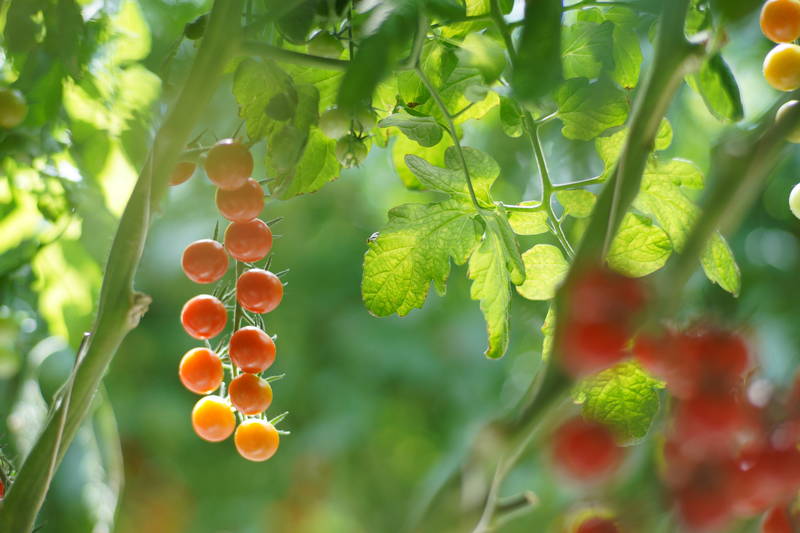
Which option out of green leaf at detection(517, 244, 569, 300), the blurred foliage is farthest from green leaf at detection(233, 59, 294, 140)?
green leaf at detection(517, 244, 569, 300)

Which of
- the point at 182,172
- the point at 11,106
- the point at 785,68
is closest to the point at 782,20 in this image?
the point at 785,68

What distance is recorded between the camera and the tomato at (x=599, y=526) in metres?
0.17

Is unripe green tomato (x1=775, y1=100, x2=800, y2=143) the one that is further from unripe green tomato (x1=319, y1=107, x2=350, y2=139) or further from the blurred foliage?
unripe green tomato (x1=319, y1=107, x2=350, y2=139)

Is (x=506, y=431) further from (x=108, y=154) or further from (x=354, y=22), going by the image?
(x=108, y=154)

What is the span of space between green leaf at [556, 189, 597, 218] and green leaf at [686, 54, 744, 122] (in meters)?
0.07

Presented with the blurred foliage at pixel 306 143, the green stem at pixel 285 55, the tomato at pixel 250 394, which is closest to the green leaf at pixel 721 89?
the blurred foliage at pixel 306 143

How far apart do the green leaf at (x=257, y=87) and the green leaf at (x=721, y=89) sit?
13 cm

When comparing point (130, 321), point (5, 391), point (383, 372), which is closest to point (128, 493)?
point (383, 372)

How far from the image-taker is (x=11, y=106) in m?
0.39

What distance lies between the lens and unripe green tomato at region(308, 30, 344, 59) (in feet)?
0.90

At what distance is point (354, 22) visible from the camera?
255 millimetres

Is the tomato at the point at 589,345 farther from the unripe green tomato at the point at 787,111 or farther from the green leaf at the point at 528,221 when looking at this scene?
the green leaf at the point at 528,221

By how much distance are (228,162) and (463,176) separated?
3.2 inches

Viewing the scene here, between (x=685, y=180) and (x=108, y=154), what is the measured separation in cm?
32
